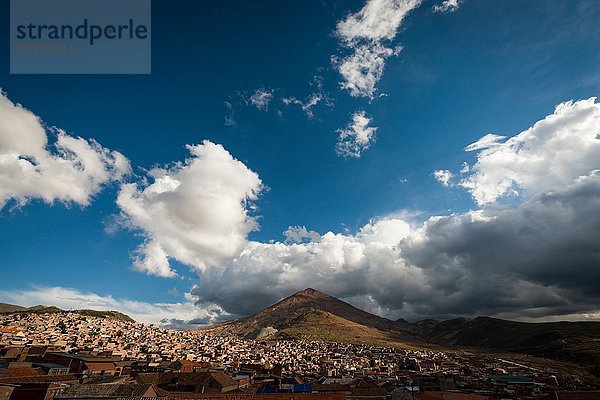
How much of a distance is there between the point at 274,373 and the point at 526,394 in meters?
48.3

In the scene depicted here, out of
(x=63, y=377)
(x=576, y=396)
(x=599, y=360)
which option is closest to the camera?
(x=576, y=396)

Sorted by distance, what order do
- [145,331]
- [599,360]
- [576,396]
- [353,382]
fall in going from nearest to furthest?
[576,396] < [353,382] < [599,360] < [145,331]

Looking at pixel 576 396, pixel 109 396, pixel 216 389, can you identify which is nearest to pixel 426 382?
pixel 576 396

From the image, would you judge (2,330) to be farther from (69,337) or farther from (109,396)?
(109,396)

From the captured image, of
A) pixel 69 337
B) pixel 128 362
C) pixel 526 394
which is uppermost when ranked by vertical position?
pixel 69 337

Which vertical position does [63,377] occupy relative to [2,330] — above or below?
below

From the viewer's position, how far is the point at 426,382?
67.9 meters

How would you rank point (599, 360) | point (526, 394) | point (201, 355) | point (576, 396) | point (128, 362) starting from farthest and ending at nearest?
point (599, 360)
point (201, 355)
point (128, 362)
point (526, 394)
point (576, 396)

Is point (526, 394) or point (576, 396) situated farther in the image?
point (526, 394)

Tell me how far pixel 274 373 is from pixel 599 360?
147 metres

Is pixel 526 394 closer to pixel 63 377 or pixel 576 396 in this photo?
pixel 576 396

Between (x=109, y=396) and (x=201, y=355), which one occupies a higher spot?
(x=201, y=355)

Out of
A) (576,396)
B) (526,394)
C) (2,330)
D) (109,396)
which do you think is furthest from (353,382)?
(2,330)

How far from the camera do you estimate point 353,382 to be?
2562 inches
